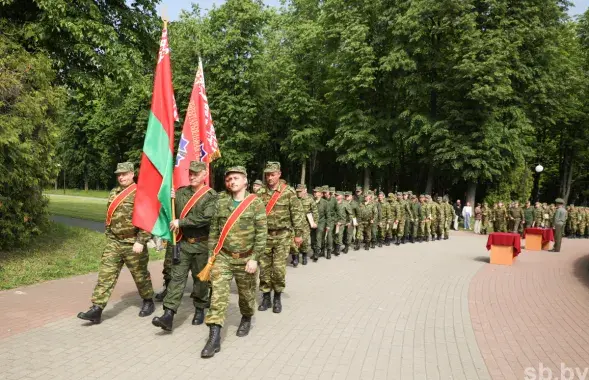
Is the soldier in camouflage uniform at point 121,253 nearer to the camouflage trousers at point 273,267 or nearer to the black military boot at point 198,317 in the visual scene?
the black military boot at point 198,317

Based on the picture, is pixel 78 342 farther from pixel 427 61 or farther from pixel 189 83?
pixel 189 83

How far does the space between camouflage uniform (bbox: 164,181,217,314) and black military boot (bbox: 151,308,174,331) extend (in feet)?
0.30

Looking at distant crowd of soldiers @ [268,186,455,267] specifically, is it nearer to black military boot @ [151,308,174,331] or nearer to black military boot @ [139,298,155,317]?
black military boot @ [139,298,155,317]

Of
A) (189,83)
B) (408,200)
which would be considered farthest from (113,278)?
(189,83)

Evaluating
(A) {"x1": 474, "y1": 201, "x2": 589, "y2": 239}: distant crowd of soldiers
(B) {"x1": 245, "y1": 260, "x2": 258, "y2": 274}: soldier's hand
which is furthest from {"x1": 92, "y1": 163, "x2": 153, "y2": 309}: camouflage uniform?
(A) {"x1": 474, "y1": 201, "x2": 589, "y2": 239}: distant crowd of soldiers

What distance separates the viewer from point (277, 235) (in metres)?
8.04

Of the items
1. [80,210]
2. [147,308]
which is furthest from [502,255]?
[80,210]

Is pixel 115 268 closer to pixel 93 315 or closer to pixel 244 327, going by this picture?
pixel 93 315

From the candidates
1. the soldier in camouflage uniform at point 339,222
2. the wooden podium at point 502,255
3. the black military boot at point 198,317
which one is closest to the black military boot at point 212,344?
the black military boot at point 198,317

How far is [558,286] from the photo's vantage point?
35.5ft

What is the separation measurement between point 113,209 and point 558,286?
9684 mm

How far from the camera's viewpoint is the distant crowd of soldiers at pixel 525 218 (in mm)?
23594

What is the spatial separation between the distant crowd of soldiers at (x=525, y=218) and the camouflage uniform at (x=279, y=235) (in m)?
18.3

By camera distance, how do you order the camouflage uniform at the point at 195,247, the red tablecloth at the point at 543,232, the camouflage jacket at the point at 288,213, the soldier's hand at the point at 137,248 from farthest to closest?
the red tablecloth at the point at 543,232
the camouflage jacket at the point at 288,213
the soldier's hand at the point at 137,248
the camouflage uniform at the point at 195,247
